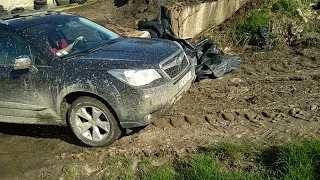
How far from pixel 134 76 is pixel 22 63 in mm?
1478

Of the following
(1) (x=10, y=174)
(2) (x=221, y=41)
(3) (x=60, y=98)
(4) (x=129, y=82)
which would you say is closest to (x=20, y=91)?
(3) (x=60, y=98)

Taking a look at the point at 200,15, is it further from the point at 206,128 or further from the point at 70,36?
the point at 206,128

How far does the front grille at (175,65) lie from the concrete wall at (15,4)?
14260 mm

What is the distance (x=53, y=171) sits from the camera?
188 inches

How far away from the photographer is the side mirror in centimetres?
506

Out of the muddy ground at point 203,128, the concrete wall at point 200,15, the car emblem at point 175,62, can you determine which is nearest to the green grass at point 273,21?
the concrete wall at point 200,15

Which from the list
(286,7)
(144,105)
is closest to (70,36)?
(144,105)

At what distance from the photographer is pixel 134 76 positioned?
4.71 metres

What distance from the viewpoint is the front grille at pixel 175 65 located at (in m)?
5.01

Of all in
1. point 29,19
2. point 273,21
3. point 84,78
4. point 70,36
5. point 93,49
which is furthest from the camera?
point 273,21

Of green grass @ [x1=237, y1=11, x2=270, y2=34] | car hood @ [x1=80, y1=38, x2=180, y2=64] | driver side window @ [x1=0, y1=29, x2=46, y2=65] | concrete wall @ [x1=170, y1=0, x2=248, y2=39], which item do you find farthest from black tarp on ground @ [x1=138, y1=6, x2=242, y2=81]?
driver side window @ [x1=0, y1=29, x2=46, y2=65]

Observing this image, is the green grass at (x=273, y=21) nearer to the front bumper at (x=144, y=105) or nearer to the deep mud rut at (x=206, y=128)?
the deep mud rut at (x=206, y=128)

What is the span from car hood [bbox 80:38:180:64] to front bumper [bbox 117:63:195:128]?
0.40 m

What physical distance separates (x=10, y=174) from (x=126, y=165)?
1.50 m
